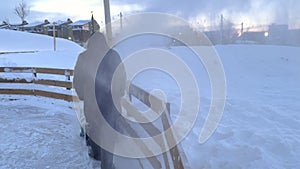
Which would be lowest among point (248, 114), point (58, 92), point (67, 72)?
point (248, 114)

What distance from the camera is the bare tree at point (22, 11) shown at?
52562 millimetres

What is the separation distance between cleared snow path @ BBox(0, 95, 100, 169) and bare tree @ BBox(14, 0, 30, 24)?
167 ft

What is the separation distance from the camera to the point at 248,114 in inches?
264

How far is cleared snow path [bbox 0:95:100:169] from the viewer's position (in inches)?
162

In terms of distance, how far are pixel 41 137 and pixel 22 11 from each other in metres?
55.0

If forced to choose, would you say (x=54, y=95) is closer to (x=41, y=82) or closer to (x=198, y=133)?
(x=41, y=82)

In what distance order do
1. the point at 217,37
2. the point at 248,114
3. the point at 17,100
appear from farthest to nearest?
the point at 217,37 < the point at 17,100 < the point at 248,114

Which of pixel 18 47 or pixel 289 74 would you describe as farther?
pixel 18 47

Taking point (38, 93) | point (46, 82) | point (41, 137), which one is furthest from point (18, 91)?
point (41, 137)

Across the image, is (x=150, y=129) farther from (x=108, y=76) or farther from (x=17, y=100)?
(x=17, y=100)

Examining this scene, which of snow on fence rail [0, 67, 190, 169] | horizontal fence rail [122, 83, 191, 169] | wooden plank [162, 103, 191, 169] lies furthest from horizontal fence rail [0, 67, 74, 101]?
wooden plank [162, 103, 191, 169]

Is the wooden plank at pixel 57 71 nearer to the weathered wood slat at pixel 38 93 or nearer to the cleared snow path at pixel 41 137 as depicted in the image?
the weathered wood slat at pixel 38 93

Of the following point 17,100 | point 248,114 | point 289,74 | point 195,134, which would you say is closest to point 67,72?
point 17,100

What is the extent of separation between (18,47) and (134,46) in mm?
17000
